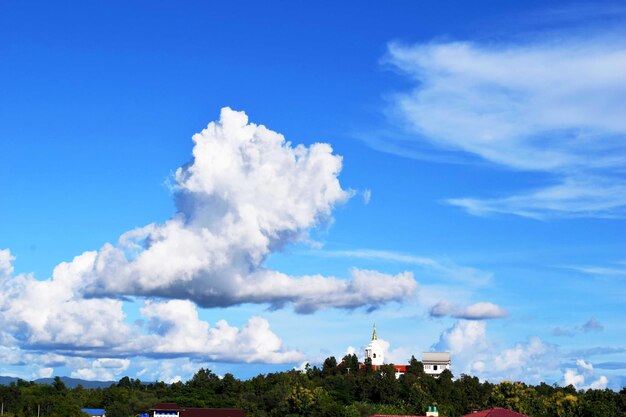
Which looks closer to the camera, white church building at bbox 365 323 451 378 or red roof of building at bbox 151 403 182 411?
red roof of building at bbox 151 403 182 411

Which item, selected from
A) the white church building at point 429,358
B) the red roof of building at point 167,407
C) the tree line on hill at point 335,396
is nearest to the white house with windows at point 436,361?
the white church building at point 429,358

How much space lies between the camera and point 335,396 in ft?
426

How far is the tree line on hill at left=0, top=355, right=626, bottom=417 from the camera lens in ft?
364

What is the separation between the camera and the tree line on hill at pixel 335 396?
111 metres

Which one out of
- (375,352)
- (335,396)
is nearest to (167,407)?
(335,396)

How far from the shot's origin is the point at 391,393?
129 metres

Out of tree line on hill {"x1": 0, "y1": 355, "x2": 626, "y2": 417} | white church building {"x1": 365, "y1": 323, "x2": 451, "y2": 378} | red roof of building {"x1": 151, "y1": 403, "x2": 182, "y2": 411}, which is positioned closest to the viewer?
tree line on hill {"x1": 0, "y1": 355, "x2": 626, "y2": 417}

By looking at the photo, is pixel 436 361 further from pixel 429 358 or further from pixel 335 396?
pixel 335 396

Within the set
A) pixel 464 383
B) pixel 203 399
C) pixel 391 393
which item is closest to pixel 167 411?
pixel 203 399

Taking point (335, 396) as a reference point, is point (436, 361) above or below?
above

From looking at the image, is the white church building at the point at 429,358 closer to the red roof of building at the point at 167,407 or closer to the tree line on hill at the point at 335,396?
the tree line on hill at the point at 335,396

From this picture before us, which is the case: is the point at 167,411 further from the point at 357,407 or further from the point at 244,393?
the point at 357,407

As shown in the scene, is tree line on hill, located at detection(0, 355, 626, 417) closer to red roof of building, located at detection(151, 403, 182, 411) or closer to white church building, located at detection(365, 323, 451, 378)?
red roof of building, located at detection(151, 403, 182, 411)

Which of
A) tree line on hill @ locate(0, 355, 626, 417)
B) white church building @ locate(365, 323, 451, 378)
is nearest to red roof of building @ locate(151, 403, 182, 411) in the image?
tree line on hill @ locate(0, 355, 626, 417)
